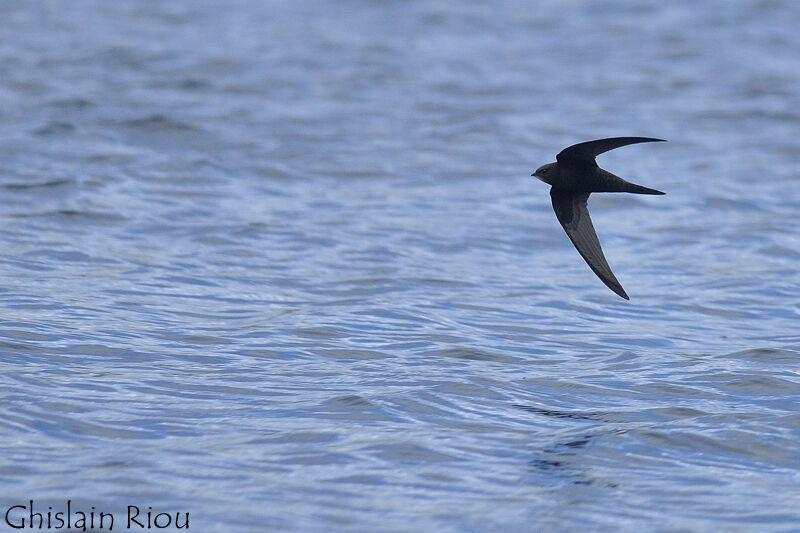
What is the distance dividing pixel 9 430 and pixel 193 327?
94.1 inches

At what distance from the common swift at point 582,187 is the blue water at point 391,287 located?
31.4 inches

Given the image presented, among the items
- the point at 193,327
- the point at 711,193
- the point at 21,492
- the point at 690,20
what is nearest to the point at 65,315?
the point at 193,327

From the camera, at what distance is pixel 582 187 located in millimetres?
7793

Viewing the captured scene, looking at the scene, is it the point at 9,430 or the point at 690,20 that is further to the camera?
the point at 690,20

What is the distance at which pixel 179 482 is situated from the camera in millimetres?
6203

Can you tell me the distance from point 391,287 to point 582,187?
3116 mm

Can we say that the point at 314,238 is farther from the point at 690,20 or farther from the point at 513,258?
the point at 690,20

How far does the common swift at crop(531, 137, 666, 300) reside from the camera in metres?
7.50

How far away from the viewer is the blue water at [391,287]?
639 centimetres

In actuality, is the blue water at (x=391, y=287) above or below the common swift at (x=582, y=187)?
below
